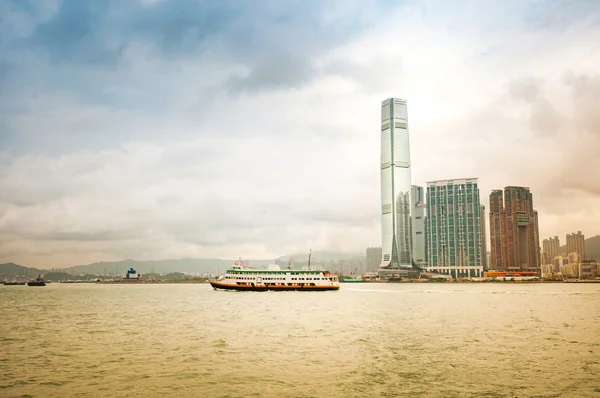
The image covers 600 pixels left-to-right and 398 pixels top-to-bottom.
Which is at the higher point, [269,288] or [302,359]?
Answer: [302,359]

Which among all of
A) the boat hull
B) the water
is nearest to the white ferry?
the boat hull

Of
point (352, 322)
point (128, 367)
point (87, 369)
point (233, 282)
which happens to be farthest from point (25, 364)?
point (233, 282)

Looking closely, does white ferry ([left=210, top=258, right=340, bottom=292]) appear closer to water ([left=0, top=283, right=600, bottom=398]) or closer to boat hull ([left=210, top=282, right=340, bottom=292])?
boat hull ([left=210, top=282, right=340, bottom=292])

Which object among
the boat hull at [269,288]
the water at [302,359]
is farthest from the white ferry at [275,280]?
the water at [302,359]

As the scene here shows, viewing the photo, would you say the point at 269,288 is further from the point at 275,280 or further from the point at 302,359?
the point at 302,359

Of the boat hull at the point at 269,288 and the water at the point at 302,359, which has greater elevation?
the water at the point at 302,359

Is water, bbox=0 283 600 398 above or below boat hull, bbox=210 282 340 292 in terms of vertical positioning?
above

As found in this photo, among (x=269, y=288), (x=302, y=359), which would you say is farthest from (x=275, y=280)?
(x=302, y=359)

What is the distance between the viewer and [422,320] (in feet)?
233

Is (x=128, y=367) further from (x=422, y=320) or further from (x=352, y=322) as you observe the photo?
(x=422, y=320)

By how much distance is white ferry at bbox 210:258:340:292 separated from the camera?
562 ft

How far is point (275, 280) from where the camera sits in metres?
173

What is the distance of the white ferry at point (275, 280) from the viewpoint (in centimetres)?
17125

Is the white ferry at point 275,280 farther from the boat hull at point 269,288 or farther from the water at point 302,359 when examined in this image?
the water at point 302,359
